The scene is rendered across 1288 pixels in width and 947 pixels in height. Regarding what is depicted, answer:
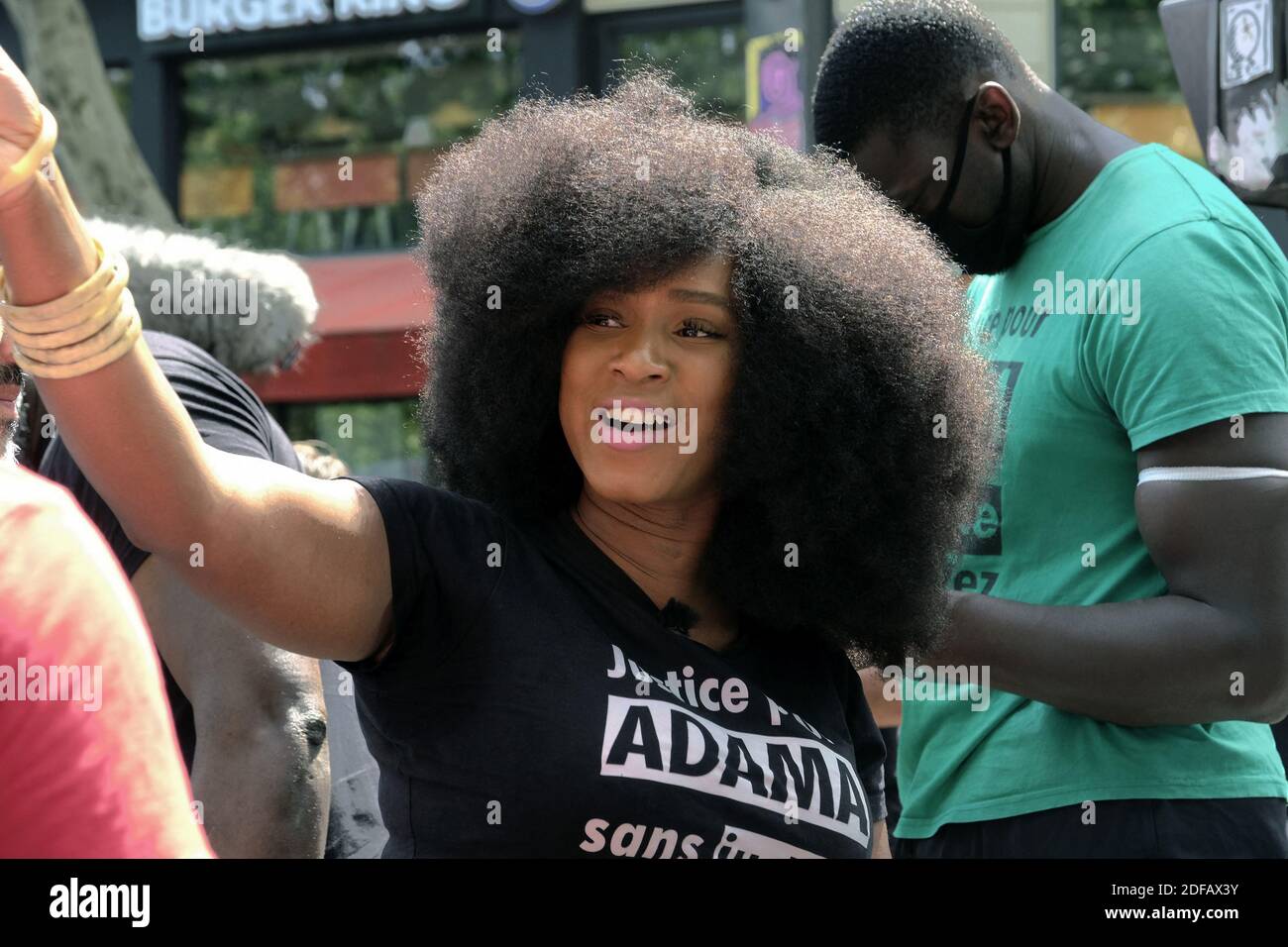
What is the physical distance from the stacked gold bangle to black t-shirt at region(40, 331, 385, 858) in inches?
34.6

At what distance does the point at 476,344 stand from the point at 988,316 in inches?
40.7

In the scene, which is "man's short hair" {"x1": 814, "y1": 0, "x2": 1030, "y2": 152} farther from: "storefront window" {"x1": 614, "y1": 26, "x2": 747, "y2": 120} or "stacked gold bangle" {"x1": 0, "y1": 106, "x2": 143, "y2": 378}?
"storefront window" {"x1": 614, "y1": 26, "x2": 747, "y2": 120}

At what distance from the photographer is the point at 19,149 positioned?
1.26m

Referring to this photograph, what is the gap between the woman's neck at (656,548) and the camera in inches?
81.3

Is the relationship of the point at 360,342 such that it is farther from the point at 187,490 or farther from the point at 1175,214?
the point at 187,490

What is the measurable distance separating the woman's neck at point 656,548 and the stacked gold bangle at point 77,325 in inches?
31.2

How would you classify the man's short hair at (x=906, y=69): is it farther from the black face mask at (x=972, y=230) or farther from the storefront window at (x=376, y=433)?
the storefront window at (x=376, y=433)

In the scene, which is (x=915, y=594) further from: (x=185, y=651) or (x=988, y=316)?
(x=185, y=651)

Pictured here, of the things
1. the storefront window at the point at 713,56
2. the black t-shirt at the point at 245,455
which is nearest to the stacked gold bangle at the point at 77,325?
the black t-shirt at the point at 245,455

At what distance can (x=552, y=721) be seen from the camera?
1.82m

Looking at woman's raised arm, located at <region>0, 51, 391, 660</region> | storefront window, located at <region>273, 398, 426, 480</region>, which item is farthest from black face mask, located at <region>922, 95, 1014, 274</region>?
storefront window, located at <region>273, 398, 426, 480</region>

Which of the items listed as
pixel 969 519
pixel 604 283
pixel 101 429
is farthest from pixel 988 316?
pixel 101 429

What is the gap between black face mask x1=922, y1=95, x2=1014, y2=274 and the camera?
8.92 ft

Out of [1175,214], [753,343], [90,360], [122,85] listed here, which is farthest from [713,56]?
[90,360]
